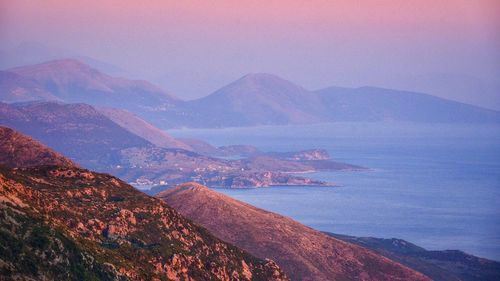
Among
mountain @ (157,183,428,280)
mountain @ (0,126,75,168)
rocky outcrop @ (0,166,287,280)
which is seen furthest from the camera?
mountain @ (0,126,75,168)

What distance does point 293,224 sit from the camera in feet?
452

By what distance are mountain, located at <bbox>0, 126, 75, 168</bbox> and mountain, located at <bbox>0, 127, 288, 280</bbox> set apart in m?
28.5

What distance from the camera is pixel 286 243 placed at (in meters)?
126

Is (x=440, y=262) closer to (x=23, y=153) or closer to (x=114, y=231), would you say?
(x=23, y=153)

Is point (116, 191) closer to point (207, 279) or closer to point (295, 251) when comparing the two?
point (207, 279)

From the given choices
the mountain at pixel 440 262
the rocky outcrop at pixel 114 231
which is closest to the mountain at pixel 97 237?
the rocky outcrop at pixel 114 231

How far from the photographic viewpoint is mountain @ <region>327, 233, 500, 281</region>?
5753 inches

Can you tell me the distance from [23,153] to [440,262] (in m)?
72.8

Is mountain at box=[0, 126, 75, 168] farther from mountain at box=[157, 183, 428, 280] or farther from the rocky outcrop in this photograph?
the rocky outcrop

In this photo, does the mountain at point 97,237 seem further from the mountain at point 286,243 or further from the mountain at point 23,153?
the mountain at point 23,153

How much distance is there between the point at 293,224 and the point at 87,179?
52722mm

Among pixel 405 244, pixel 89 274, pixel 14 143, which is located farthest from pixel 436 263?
pixel 89 274

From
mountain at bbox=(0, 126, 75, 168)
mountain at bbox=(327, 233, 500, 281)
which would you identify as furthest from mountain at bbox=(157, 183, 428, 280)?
mountain at bbox=(0, 126, 75, 168)

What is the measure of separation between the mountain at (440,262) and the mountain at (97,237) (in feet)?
196
